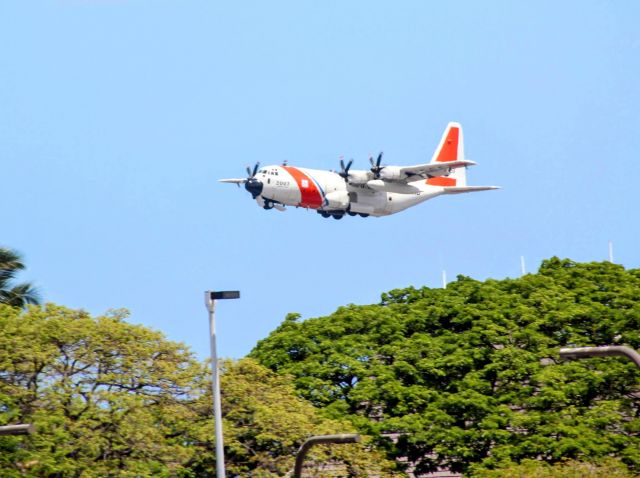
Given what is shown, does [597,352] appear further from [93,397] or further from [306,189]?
[306,189]

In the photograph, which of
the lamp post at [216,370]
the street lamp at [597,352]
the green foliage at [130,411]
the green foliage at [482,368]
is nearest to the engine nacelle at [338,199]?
the green foliage at [482,368]

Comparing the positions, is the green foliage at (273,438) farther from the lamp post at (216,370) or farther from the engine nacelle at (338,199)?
the engine nacelle at (338,199)

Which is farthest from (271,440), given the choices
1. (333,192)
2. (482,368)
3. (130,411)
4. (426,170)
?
(426,170)

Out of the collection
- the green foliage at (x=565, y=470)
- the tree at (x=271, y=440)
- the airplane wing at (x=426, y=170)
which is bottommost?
the green foliage at (x=565, y=470)

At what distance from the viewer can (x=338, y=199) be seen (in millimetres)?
71062

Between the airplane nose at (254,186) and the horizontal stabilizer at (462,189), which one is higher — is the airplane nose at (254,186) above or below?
below

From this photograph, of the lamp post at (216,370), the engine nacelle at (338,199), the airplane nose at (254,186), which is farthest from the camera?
the engine nacelle at (338,199)

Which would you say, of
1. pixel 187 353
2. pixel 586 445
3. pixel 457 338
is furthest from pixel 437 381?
pixel 187 353

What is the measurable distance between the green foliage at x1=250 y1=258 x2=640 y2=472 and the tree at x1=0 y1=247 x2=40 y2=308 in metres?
10.0

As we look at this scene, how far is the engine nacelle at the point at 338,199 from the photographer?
7044 centimetres

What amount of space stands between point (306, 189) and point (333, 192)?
7.60ft

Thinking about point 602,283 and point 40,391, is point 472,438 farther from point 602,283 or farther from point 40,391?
point 40,391

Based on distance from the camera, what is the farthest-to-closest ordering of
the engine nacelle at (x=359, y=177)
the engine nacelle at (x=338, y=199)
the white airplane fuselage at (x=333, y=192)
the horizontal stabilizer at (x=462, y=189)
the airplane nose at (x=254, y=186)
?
1. the horizontal stabilizer at (x=462, y=189)
2. the engine nacelle at (x=359, y=177)
3. the engine nacelle at (x=338, y=199)
4. the white airplane fuselage at (x=333, y=192)
5. the airplane nose at (x=254, y=186)

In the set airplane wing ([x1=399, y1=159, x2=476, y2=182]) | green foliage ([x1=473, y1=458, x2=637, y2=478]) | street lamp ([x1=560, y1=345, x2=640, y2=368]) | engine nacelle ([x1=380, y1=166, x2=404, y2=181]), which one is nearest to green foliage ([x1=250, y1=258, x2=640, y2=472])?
green foliage ([x1=473, y1=458, x2=637, y2=478])
